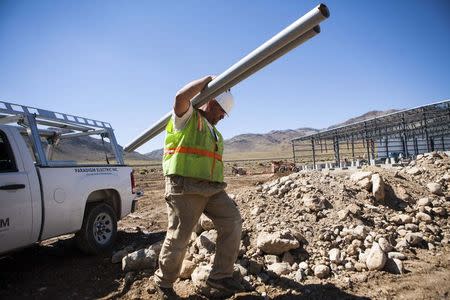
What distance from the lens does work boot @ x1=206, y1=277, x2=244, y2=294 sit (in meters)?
3.20

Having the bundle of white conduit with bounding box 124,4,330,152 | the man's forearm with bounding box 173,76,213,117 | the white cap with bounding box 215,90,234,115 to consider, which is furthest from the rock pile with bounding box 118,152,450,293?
the bundle of white conduit with bounding box 124,4,330,152

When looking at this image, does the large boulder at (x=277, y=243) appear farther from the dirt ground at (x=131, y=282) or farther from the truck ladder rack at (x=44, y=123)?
the truck ladder rack at (x=44, y=123)

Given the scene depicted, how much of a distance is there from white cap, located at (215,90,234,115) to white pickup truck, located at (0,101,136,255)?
2667 mm

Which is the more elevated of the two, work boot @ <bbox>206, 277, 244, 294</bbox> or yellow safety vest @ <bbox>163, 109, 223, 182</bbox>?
yellow safety vest @ <bbox>163, 109, 223, 182</bbox>

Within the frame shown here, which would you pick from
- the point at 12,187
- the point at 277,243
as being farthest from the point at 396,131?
the point at 12,187

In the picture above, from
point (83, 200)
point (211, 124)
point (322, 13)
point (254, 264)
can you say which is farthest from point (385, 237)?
point (83, 200)

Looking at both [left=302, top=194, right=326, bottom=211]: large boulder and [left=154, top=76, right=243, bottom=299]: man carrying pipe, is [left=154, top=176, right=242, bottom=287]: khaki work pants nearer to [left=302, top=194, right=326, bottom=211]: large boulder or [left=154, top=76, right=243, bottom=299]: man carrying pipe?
[left=154, top=76, right=243, bottom=299]: man carrying pipe

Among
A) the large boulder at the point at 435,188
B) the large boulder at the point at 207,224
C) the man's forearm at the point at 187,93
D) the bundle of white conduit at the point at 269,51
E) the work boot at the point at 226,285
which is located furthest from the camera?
the large boulder at the point at 435,188

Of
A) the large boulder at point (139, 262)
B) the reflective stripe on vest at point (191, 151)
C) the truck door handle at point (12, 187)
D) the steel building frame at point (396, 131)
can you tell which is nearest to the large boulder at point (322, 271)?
the reflective stripe on vest at point (191, 151)

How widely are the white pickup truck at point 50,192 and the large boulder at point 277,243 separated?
2623 millimetres

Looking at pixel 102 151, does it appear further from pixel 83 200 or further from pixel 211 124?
pixel 211 124

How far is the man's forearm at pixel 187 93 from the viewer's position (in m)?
2.73

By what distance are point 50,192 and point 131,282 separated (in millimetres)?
1623

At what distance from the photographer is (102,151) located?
22.5 ft
